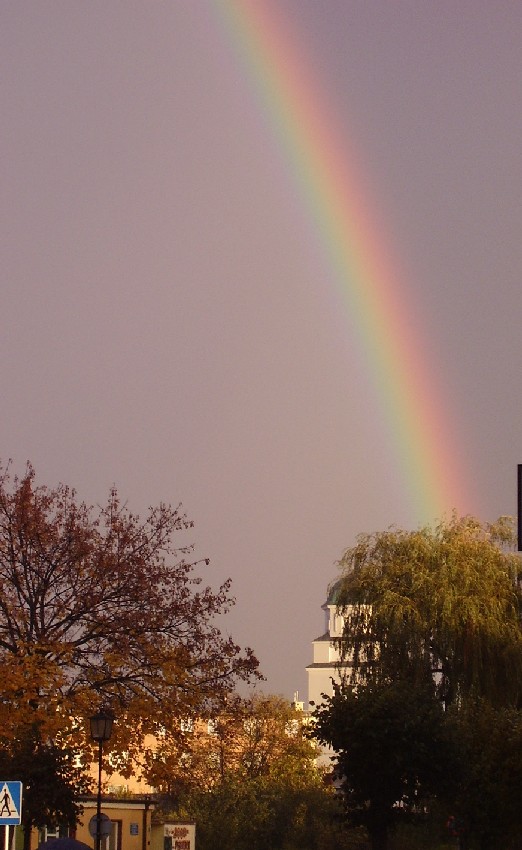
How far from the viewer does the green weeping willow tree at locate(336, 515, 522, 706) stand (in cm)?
4369

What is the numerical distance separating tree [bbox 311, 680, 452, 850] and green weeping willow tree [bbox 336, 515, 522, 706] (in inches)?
287

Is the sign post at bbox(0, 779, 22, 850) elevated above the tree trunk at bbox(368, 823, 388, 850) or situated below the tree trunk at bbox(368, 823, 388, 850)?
above

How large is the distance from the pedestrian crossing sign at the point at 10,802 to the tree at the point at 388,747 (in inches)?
724

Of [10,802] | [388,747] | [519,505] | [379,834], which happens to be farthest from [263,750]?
[10,802]

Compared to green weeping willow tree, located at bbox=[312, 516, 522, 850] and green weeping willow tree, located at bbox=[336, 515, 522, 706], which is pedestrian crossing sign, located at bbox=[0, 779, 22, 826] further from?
green weeping willow tree, located at bbox=[336, 515, 522, 706]

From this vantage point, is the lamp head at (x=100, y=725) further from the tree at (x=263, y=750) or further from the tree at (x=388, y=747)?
the tree at (x=263, y=750)

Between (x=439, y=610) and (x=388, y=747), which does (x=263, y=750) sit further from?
(x=388, y=747)

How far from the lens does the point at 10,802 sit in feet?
57.5

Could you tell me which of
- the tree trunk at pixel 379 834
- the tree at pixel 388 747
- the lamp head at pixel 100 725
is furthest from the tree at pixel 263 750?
the lamp head at pixel 100 725

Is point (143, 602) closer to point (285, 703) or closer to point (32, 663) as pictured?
point (32, 663)

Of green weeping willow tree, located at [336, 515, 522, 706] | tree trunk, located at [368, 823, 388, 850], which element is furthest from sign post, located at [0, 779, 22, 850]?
green weeping willow tree, located at [336, 515, 522, 706]

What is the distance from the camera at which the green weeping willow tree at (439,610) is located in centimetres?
4369

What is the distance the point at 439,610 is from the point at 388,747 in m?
11.1

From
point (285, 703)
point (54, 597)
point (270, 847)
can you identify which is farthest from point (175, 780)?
point (285, 703)
